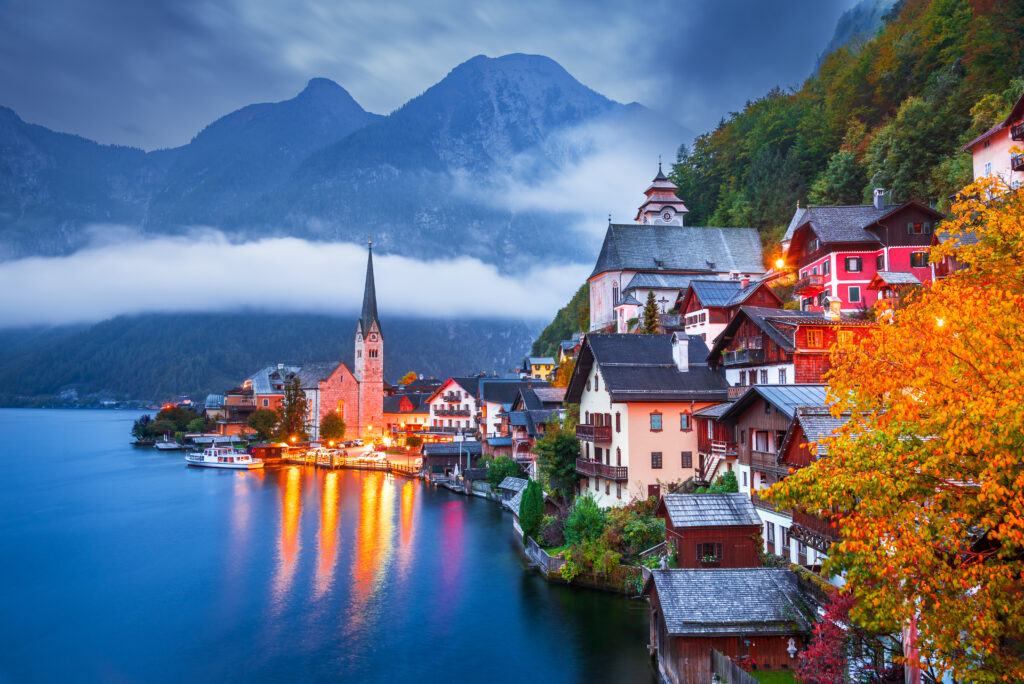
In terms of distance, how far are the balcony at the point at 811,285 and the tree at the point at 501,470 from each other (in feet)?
94.3

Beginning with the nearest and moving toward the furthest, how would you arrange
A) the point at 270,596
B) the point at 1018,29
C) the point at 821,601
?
the point at 821,601 < the point at 270,596 < the point at 1018,29

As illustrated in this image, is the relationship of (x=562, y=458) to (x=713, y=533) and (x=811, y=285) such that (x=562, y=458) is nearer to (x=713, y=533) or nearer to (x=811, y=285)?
(x=713, y=533)

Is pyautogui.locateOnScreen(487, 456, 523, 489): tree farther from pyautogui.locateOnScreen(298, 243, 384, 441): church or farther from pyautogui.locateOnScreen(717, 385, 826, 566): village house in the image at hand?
pyautogui.locateOnScreen(298, 243, 384, 441): church

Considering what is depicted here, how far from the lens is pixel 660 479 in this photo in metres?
35.9

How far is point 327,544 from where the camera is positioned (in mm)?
47062

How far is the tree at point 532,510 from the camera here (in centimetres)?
3953

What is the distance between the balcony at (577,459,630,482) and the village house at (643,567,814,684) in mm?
14422

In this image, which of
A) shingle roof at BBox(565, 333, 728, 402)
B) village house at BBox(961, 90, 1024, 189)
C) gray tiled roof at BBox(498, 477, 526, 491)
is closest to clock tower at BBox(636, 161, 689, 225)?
gray tiled roof at BBox(498, 477, 526, 491)

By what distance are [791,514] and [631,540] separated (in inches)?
376

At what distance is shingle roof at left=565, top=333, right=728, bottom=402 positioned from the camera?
119 ft

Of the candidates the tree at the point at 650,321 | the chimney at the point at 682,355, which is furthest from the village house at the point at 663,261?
the chimney at the point at 682,355

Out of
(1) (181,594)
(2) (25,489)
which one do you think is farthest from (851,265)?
(2) (25,489)

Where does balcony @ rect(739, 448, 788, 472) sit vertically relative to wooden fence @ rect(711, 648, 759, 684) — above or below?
above

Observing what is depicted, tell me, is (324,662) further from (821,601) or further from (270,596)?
(821,601)
